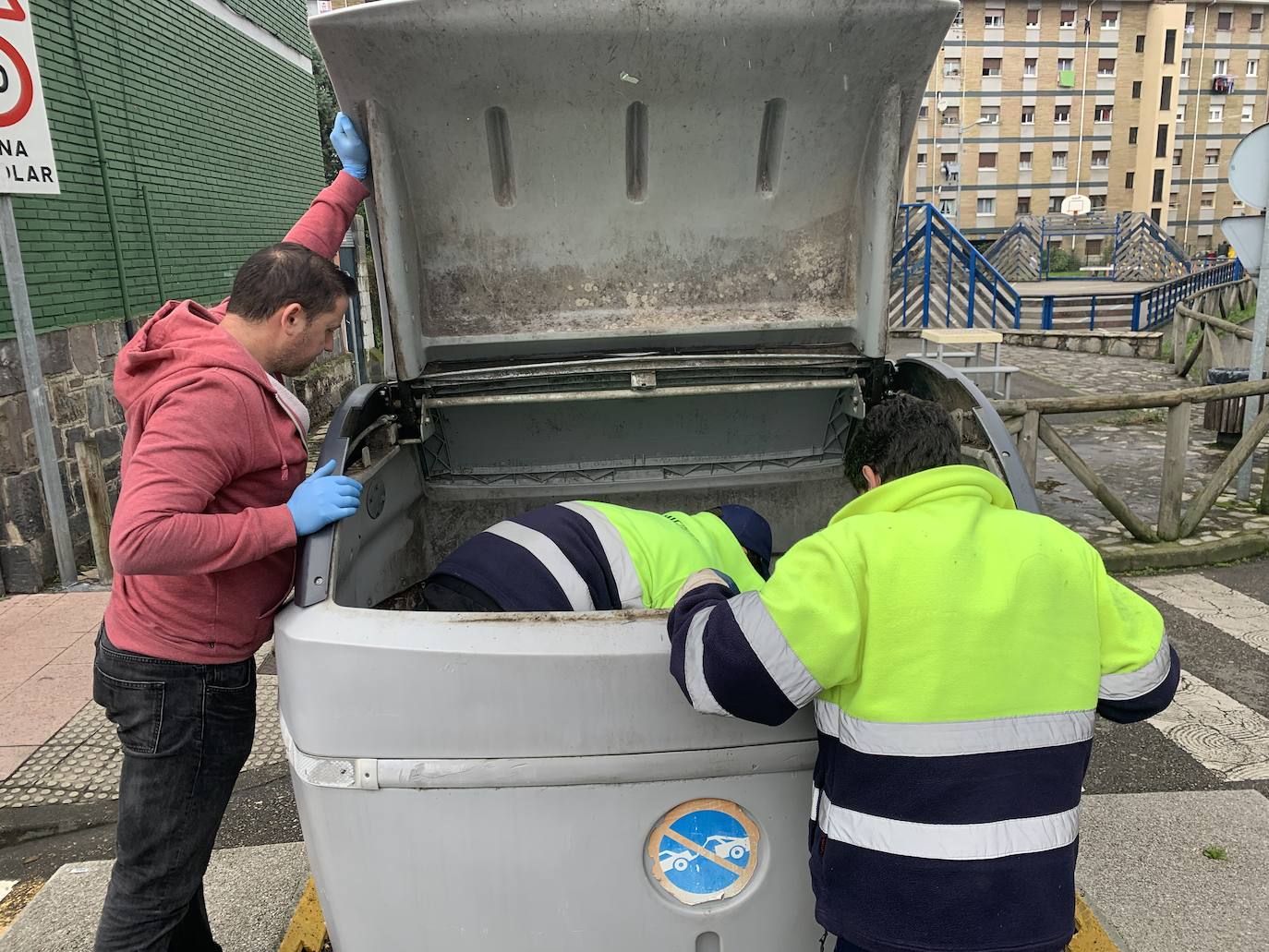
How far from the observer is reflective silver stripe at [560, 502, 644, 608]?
2074 mm

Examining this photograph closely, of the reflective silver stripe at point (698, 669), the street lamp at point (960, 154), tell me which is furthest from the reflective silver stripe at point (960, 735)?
the street lamp at point (960, 154)

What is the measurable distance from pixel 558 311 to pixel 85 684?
310cm

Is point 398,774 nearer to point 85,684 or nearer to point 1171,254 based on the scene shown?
point 85,684

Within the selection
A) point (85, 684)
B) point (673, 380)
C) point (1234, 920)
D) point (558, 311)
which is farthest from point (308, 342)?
point (85, 684)

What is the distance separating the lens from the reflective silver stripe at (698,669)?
1.50 metres

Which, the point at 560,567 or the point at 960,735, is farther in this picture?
the point at 560,567

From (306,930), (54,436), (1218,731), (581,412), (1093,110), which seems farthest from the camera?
(1093,110)

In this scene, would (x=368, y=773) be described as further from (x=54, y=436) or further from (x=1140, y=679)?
(x=54, y=436)

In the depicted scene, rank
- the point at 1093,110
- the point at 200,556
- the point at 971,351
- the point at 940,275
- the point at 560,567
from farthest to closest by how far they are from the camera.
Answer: the point at 1093,110 < the point at 940,275 < the point at 971,351 < the point at 560,567 < the point at 200,556

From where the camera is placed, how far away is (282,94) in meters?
11.5

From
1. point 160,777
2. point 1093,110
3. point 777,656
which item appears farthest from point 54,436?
point 1093,110

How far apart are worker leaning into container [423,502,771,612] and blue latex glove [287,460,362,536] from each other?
0.96 feet

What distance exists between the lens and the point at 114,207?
6.82 m

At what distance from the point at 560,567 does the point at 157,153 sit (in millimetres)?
7423
